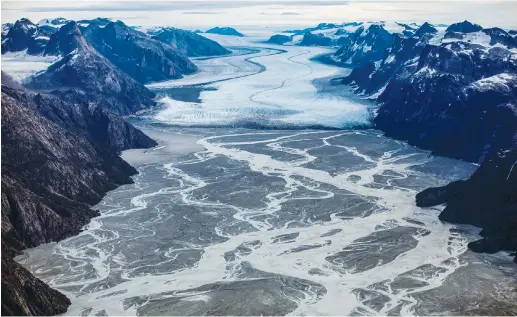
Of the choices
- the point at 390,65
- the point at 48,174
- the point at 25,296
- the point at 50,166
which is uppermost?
the point at 390,65

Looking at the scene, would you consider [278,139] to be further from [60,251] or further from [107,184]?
[60,251]

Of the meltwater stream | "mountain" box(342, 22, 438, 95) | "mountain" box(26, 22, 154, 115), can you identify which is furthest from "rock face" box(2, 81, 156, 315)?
"mountain" box(342, 22, 438, 95)

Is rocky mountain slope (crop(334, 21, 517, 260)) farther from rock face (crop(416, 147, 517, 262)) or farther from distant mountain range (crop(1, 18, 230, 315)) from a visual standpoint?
distant mountain range (crop(1, 18, 230, 315))

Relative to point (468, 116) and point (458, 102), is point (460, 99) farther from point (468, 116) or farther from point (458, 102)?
point (468, 116)

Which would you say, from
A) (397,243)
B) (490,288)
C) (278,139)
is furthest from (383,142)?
(490,288)

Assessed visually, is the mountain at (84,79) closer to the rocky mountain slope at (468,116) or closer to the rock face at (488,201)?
the rocky mountain slope at (468,116)

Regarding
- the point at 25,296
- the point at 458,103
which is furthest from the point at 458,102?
the point at 25,296
